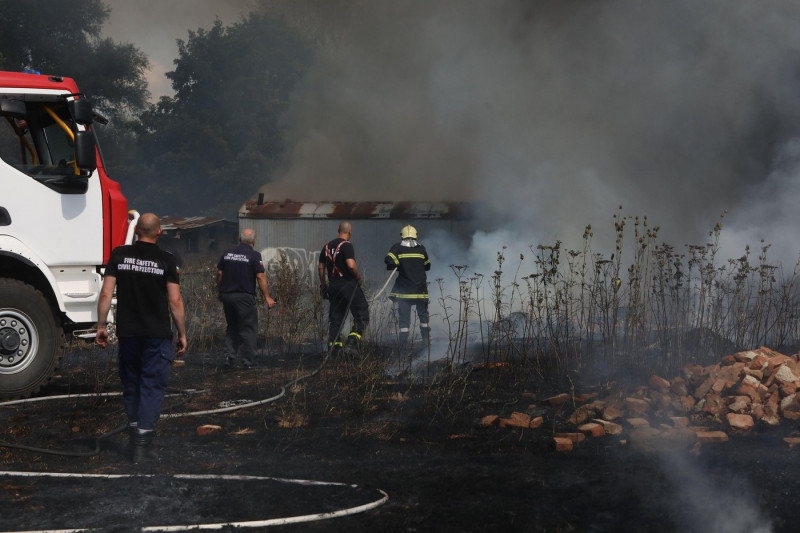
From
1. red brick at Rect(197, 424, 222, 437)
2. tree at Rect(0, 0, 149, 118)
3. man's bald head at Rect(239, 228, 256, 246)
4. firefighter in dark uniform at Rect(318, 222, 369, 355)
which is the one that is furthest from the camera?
tree at Rect(0, 0, 149, 118)

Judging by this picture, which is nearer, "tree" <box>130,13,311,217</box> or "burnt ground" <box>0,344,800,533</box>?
"burnt ground" <box>0,344,800,533</box>

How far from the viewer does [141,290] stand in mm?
5328

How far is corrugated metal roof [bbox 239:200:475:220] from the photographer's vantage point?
15.6 meters

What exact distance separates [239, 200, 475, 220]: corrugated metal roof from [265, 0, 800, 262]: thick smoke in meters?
0.76

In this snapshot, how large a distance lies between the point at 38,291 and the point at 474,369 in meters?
4.26

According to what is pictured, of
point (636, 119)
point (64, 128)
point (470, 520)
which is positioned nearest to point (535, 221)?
point (636, 119)

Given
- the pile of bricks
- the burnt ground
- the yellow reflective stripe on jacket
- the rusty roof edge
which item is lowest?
the burnt ground

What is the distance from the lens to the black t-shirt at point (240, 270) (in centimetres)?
888

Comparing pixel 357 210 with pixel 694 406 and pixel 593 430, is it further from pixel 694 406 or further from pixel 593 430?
pixel 593 430

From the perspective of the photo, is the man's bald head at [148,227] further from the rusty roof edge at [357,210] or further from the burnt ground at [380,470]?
the rusty roof edge at [357,210]

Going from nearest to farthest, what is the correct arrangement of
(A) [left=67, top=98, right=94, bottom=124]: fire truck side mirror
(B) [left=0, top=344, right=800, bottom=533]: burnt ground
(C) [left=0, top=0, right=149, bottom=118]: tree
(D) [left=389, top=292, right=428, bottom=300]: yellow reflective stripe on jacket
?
(B) [left=0, top=344, right=800, bottom=533]: burnt ground, (A) [left=67, top=98, right=94, bottom=124]: fire truck side mirror, (D) [left=389, top=292, right=428, bottom=300]: yellow reflective stripe on jacket, (C) [left=0, top=0, right=149, bottom=118]: tree

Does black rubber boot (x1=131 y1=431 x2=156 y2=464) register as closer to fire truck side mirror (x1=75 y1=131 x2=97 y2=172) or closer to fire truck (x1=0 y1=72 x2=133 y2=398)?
fire truck (x1=0 y1=72 x2=133 y2=398)

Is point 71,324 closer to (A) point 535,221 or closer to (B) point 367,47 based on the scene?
(A) point 535,221

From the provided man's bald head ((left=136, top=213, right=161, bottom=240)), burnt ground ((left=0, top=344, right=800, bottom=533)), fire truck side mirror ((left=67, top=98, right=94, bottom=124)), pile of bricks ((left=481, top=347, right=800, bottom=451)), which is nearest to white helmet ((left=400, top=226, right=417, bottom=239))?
burnt ground ((left=0, top=344, right=800, bottom=533))
